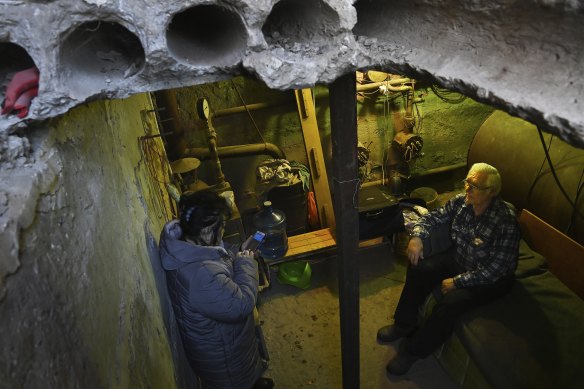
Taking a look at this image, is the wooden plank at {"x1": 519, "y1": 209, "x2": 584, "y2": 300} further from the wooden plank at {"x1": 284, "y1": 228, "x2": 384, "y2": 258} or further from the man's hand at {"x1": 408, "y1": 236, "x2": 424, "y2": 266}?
the wooden plank at {"x1": 284, "y1": 228, "x2": 384, "y2": 258}

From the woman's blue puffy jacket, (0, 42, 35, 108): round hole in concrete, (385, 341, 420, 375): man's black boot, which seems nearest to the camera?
(0, 42, 35, 108): round hole in concrete

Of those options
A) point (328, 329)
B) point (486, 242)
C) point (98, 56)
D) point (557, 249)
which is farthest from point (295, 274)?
point (98, 56)

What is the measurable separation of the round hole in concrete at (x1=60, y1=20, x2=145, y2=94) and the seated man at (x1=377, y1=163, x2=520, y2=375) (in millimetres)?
2463

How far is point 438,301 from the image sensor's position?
9.82 feet

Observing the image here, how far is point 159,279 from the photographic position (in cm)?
211

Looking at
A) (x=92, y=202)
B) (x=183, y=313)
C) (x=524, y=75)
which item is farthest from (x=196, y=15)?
(x=183, y=313)

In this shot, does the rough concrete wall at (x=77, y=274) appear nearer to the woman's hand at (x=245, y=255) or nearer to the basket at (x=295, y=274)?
the woman's hand at (x=245, y=255)

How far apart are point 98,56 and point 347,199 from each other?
1.17m

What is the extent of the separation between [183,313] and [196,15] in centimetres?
168

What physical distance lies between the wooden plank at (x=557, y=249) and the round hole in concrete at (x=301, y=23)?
9.71 feet

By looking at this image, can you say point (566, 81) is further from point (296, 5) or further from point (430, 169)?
point (430, 169)

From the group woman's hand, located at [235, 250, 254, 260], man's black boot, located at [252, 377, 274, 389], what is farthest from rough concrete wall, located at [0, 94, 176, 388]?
man's black boot, located at [252, 377, 274, 389]

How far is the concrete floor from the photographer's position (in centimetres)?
322

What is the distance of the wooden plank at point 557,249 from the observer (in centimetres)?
292
